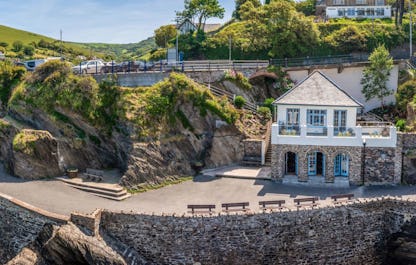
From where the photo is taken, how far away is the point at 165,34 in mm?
59562

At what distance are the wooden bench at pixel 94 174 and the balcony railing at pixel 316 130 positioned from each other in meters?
13.2

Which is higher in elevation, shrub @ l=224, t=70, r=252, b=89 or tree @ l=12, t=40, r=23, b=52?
tree @ l=12, t=40, r=23, b=52

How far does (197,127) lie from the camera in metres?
31.9

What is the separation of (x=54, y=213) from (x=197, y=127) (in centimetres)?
1176

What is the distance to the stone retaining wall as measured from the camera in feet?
73.8

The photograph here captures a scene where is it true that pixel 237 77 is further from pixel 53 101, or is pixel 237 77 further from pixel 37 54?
pixel 37 54

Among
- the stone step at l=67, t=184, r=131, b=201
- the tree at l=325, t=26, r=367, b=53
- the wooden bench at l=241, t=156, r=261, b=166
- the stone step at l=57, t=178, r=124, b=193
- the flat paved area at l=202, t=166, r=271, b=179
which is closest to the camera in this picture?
the stone step at l=67, t=184, r=131, b=201

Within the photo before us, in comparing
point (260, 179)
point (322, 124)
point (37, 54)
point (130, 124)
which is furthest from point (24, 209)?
point (37, 54)

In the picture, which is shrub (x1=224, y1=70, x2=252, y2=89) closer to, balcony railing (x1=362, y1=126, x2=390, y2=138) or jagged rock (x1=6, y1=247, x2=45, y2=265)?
balcony railing (x1=362, y1=126, x2=390, y2=138)

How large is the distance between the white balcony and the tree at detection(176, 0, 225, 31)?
29185mm

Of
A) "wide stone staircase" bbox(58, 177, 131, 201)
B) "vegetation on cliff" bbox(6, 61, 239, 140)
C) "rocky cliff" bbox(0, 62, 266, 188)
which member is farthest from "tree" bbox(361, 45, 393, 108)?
"wide stone staircase" bbox(58, 177, 131, 201)

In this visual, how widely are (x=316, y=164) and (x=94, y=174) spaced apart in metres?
14.0

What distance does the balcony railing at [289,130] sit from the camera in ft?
93.5

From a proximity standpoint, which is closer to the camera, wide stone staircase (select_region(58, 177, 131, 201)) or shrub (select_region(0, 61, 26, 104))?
wide stone staircase (select_region(58, 177, 131, 201))
